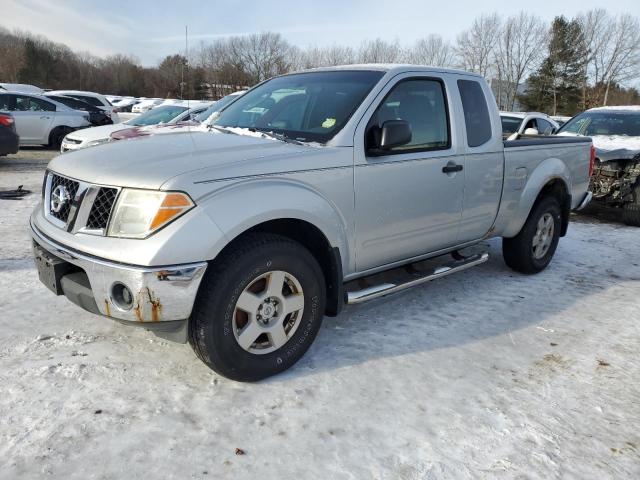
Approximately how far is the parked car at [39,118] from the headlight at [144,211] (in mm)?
12422

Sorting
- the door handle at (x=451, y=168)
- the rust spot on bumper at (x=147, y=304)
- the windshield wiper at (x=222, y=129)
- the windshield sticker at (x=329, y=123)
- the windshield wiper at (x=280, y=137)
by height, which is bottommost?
Result: the rust spot on bumper at (x=147, y=304)

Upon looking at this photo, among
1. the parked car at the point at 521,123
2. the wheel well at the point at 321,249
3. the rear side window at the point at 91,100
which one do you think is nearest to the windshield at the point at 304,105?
the wheel well at the point at 321,249

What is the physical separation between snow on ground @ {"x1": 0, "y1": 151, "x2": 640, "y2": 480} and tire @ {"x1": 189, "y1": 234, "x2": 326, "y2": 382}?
0.58 ft

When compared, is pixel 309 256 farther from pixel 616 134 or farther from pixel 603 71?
pixel 603 71

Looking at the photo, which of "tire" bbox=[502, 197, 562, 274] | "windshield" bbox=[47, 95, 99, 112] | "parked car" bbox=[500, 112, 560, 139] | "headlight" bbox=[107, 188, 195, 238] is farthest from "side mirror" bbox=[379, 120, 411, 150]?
"windshield" bbox=[47, 95, 99, 112]

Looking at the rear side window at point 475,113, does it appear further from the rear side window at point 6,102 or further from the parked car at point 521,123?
the rear side window at point 6,102

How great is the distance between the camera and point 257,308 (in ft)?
9.40

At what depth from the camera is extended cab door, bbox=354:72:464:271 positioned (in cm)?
332

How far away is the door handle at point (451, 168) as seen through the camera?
12.5 feet

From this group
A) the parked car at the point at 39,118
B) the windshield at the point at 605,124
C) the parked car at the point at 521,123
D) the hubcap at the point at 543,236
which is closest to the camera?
the hubcap at the point at 543,236

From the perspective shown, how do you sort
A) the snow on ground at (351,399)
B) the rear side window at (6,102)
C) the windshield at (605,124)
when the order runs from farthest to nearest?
the rear side window at (6,102) → the windshield at (605,124) → the snow on ground at (351,399)

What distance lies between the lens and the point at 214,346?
271 cm

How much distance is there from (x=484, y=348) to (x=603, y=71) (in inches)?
2237

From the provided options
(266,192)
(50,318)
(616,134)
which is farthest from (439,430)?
(616,134)
